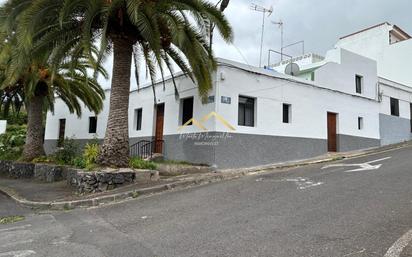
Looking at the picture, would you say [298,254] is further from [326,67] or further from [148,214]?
[326,67]

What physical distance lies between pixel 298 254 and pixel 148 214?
385 cm

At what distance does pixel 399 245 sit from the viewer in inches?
189

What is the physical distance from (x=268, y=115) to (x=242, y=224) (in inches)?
353

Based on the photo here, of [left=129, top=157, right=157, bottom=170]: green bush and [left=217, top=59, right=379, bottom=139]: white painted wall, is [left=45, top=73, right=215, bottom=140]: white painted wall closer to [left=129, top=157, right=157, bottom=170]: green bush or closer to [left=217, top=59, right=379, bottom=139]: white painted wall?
[left=217, top=59, right=379, bottom=139]: white painted wall

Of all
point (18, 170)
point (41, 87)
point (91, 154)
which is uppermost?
point (41, 87)

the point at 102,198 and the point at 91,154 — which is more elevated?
the point at 91,154

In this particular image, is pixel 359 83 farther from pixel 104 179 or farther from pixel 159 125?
pixel 104 179

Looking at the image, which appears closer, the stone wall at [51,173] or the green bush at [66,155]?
the stone wall at [51,173]

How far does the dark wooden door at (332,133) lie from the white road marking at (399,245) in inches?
508

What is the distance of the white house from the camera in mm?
13469

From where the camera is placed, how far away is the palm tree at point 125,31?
32.4 feet

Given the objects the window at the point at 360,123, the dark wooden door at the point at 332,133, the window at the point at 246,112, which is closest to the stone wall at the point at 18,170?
the window at the point at 246,112

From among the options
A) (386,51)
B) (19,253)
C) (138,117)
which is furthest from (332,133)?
(19,253)

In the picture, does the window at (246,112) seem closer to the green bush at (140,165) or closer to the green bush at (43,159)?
the green bush at (140,165)
